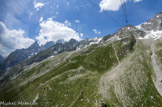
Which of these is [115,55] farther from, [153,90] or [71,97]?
[71,97]

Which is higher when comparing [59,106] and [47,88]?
[47,88]

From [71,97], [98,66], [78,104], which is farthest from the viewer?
[98,66]

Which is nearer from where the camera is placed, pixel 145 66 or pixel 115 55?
pixel 145 66

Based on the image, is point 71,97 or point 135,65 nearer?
point 71,97

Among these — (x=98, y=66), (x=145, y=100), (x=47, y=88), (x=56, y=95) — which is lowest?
(x=145, y=100)

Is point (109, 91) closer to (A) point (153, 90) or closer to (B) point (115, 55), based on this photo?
(A) point (153, 90)

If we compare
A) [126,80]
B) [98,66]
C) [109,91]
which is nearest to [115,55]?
[98,66]

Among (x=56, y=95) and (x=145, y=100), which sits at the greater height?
(x=56, y=95)

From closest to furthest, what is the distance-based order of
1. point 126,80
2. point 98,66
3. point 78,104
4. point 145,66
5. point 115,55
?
1. point 78,104
2. point 126,80
3. point 145,66
4. point 98,66
5. point 115,55

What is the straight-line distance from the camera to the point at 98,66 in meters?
121

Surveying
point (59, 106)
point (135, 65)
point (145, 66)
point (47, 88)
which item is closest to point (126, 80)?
point (135, 65)

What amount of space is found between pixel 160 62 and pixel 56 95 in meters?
109

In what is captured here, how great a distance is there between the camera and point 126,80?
8062 centimetres

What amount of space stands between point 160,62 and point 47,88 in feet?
380
